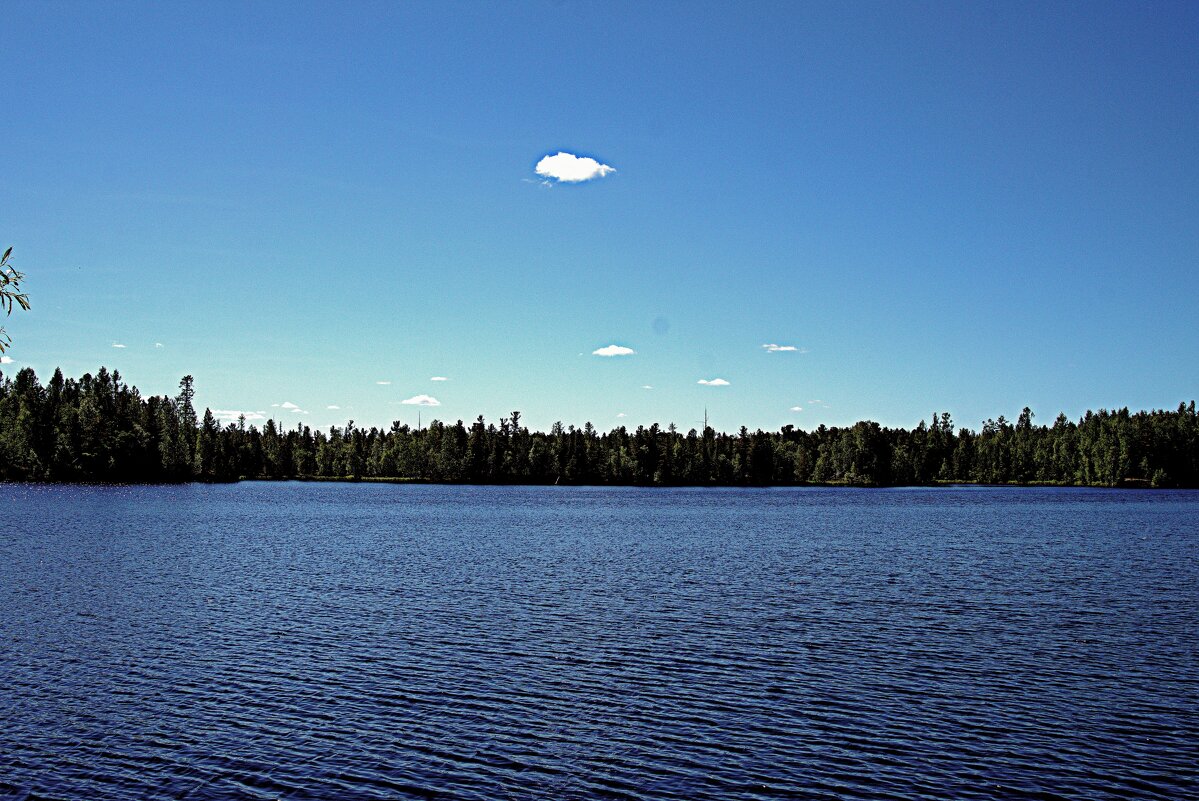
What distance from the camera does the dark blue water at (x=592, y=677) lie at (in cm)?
2205

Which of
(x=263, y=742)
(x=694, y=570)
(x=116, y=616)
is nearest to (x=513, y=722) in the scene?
(x=263, y=742)

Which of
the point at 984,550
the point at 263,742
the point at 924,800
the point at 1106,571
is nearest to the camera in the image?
the point at 924,800

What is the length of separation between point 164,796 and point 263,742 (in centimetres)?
390

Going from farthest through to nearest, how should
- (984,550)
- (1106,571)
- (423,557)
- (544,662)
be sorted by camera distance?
(984,550) < (423,557) < (1106,571) < (544,662)

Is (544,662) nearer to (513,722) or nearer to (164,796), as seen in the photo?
(513,722)

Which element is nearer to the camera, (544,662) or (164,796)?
(164,796)

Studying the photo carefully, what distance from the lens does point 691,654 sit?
3494 cm

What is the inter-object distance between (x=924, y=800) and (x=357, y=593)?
37.5 m

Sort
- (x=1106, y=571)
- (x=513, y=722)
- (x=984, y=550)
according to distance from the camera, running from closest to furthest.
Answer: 1. (x=513, y=722)
2. (x=1106, y=571)
3. (x=984, y=550)

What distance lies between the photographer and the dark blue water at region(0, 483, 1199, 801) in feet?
72.3

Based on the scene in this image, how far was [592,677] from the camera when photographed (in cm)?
3130

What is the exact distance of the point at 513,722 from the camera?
26.1 m

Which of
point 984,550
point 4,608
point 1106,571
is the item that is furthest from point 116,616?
point 984,550

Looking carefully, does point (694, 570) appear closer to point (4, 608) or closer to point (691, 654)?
point (691, 654)
